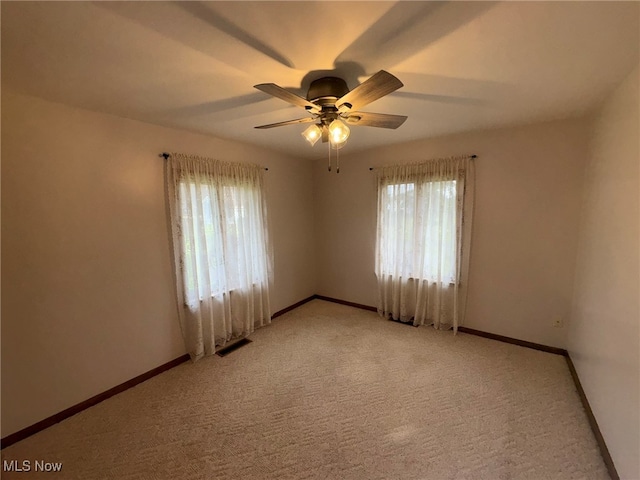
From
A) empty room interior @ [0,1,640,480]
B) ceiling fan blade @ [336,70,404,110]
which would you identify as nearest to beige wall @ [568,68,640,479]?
empty room interior @ [0,1,640,480]

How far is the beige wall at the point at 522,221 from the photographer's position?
2.48m

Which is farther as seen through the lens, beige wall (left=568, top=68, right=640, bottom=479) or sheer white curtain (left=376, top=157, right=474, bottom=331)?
sheer white curtain (left=376, top=157, right=474, bottom=331)

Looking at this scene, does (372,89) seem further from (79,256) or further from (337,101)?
(79,256)

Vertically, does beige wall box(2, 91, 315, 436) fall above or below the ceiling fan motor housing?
below

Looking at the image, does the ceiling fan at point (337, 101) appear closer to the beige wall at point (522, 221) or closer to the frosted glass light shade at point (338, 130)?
the frosted glass light shade at point (338, 130)

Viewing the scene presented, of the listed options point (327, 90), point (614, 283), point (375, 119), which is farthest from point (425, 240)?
point (327, 90)

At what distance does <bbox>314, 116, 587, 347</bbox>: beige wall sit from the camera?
2.48 meters

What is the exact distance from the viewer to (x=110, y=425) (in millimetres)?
1882

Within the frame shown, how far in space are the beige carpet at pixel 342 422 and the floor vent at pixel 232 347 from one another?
10cm

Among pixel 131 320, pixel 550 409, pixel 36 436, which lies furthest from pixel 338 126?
pixel 36 436

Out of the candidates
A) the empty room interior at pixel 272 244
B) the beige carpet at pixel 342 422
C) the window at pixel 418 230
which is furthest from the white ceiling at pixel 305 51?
the beige carpet at pixel 342 422

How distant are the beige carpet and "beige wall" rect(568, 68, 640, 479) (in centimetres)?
27

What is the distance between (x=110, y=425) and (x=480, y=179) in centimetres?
392

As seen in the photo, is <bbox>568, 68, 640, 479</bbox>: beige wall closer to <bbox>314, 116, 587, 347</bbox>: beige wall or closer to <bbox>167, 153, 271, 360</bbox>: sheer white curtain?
<bbox>314, 116, 587, 347</bbox>: beige wall
